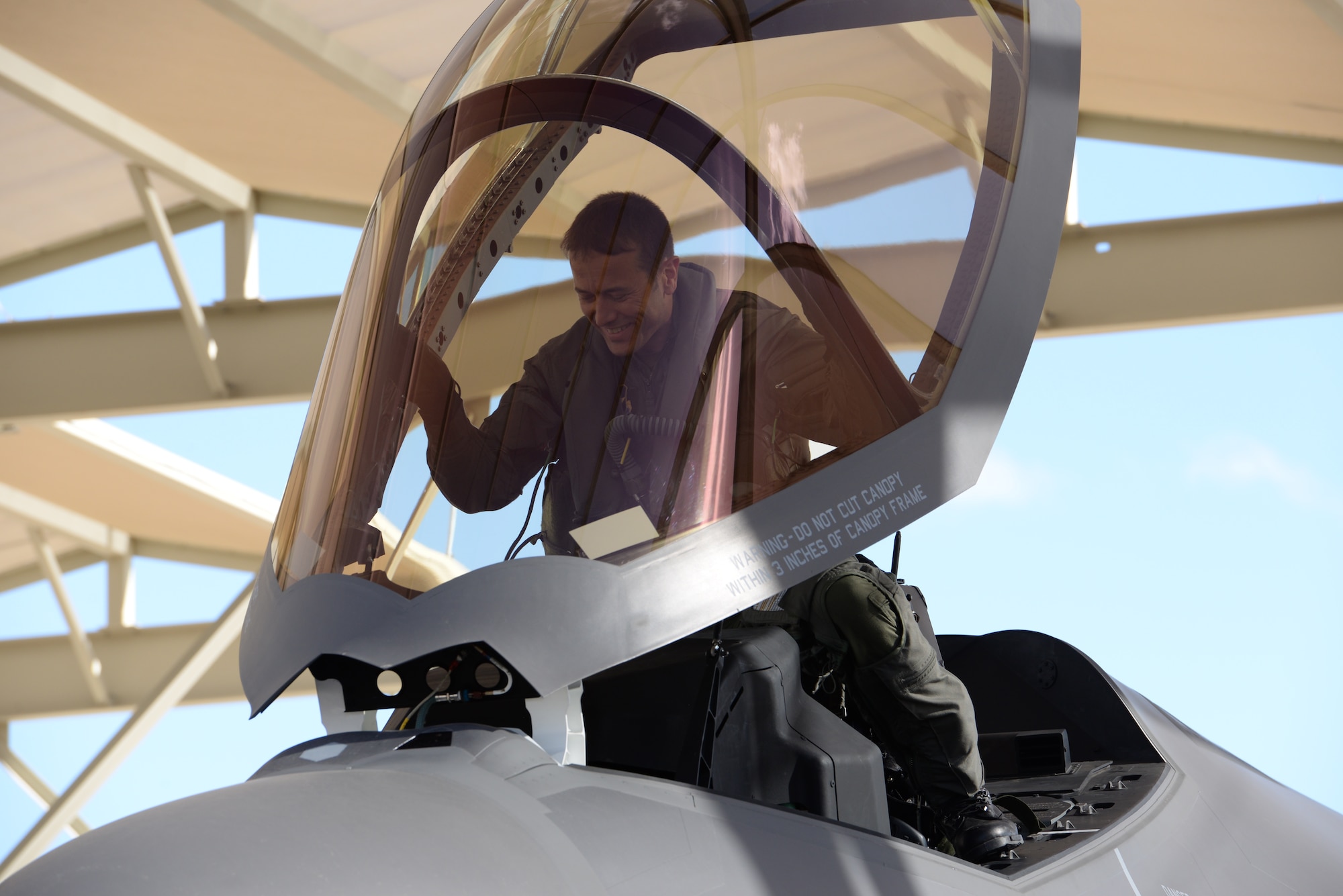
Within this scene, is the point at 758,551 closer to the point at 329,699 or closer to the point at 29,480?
the point at 329,699

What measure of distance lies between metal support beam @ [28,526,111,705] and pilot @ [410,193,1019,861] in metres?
11.5

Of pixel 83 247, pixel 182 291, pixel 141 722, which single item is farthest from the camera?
pixel 141 722

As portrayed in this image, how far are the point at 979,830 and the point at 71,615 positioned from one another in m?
11.9

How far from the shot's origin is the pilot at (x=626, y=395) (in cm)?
152

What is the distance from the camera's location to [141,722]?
10148 mm

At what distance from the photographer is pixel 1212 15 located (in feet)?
17.6

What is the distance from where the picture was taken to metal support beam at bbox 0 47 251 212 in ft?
21.9

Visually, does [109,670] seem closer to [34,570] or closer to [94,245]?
[34,570]

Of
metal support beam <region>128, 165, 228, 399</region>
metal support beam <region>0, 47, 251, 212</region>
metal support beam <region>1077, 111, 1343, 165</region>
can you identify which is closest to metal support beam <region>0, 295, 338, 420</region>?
metal support beam <region>128, 165, 228, 399</region>

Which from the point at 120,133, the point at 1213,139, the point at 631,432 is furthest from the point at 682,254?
the point at 120,133

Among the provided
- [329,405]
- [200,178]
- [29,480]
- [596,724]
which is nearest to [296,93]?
[200,178]

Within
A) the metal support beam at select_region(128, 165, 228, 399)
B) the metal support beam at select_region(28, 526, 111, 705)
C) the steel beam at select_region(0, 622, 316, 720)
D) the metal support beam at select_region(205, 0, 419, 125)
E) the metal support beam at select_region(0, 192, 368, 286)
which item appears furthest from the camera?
the steel beam at select_region(0, 622, 316, 720)

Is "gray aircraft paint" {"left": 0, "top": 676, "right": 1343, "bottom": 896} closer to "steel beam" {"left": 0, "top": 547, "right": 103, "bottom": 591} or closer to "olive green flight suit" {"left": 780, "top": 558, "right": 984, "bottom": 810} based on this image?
"olive green flight suit" {"left": 780, "top": 558, "right": 984, "bottom": 810}

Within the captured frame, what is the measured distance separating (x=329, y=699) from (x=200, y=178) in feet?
24.3
